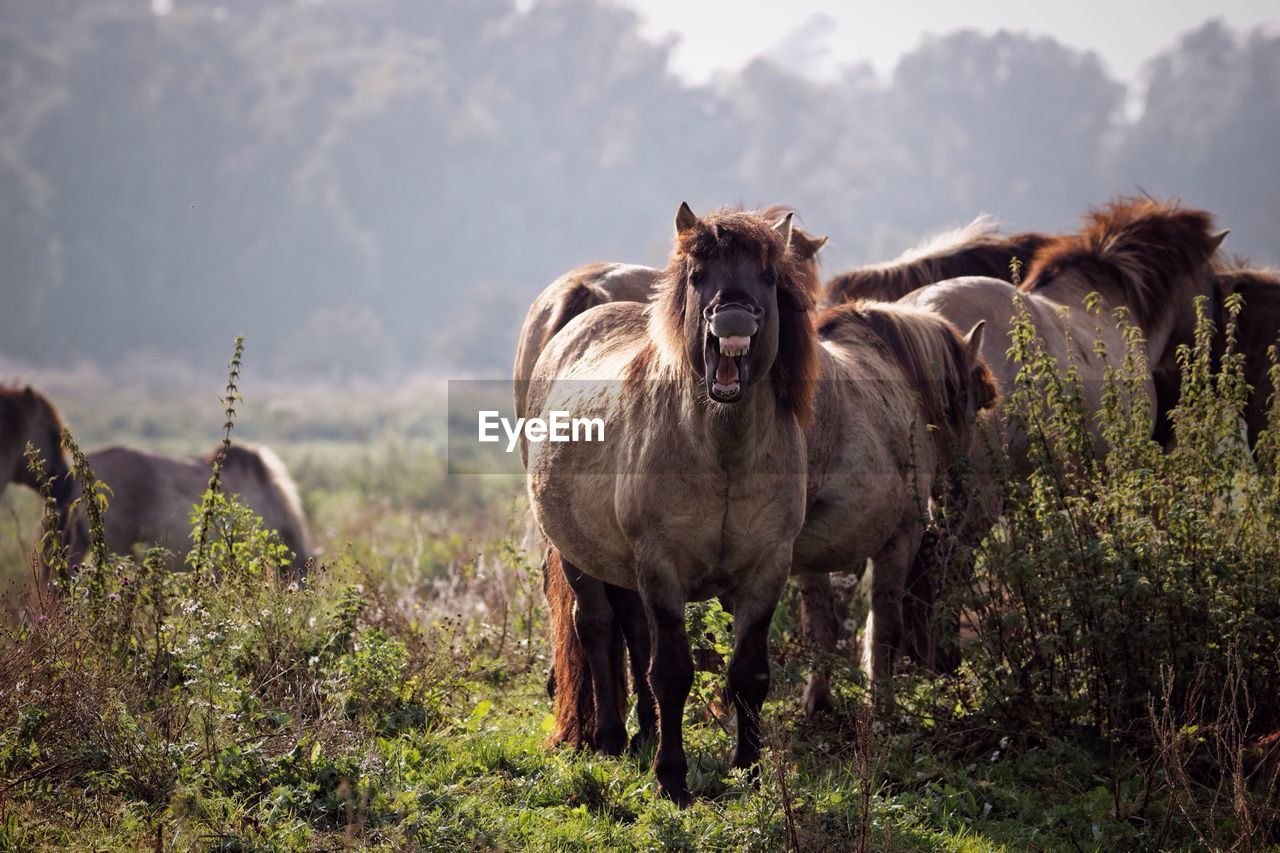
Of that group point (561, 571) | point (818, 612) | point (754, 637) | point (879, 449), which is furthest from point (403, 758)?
point (879, 449)

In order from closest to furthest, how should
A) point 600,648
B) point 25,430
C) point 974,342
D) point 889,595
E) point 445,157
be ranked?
point 600,648 < point 889,595 < point 974,342 < point 25,430 < point 445,157

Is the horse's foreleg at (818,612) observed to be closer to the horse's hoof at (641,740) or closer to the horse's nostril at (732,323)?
the horse's hoof at (641,740)

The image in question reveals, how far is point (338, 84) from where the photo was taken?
131750 mm

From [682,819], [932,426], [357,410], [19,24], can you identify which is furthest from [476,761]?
[19,24]

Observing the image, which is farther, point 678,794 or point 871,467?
point 871,467

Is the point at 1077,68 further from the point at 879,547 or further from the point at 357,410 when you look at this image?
the point at 879,547

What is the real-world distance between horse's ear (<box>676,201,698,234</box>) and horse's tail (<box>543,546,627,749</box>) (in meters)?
1.87

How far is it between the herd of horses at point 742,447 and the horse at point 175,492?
17.5 ft

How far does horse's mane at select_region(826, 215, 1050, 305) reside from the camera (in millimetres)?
8656

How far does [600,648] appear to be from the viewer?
19.0 ft

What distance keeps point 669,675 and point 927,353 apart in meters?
2.49

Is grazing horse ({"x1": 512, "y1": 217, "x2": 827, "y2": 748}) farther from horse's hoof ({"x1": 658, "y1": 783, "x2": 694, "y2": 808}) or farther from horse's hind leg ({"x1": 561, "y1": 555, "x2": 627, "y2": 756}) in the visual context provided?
horse's hoof ({"x1": 658, "y1": 783, "x2": 694, "y2": 808})

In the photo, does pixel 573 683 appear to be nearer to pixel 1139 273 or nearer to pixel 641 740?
pixel 641 740

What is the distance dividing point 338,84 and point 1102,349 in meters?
136
